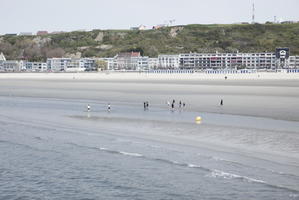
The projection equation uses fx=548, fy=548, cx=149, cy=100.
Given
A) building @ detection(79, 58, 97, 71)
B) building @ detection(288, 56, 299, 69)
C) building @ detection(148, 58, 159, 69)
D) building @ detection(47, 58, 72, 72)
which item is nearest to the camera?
building @ detection(288, 56, 299, 69)

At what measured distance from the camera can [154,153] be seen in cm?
2097

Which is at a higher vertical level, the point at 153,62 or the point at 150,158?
the point at 153,62

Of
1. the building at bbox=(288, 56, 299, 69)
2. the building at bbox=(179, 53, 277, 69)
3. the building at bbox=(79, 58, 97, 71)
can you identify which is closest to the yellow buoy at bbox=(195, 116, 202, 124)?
the building at bbox=(179, 53, 277, 69)

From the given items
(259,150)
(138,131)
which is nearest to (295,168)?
(259,150)

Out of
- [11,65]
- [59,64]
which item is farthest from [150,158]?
[11,65]

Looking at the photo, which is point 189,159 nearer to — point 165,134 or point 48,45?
point 165,134

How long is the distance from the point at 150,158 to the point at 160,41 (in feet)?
505

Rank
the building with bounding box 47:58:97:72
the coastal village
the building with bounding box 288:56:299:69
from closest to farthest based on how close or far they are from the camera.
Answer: the building with bounding box 288:56:299:69, the coastal village, the building with bounding box 47:58:97:72

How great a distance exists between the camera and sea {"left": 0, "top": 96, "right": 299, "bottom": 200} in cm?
1595

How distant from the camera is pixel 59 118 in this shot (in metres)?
32.9

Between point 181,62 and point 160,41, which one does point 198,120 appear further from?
point 160,41

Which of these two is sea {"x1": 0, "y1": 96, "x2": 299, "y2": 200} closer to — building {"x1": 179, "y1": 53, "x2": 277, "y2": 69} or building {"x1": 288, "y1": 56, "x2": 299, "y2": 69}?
building {"x1": 179, "y1": 53, "x2": 277, "y2": 69}

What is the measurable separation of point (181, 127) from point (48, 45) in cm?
16650

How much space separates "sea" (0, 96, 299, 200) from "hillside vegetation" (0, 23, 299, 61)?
121 meters
